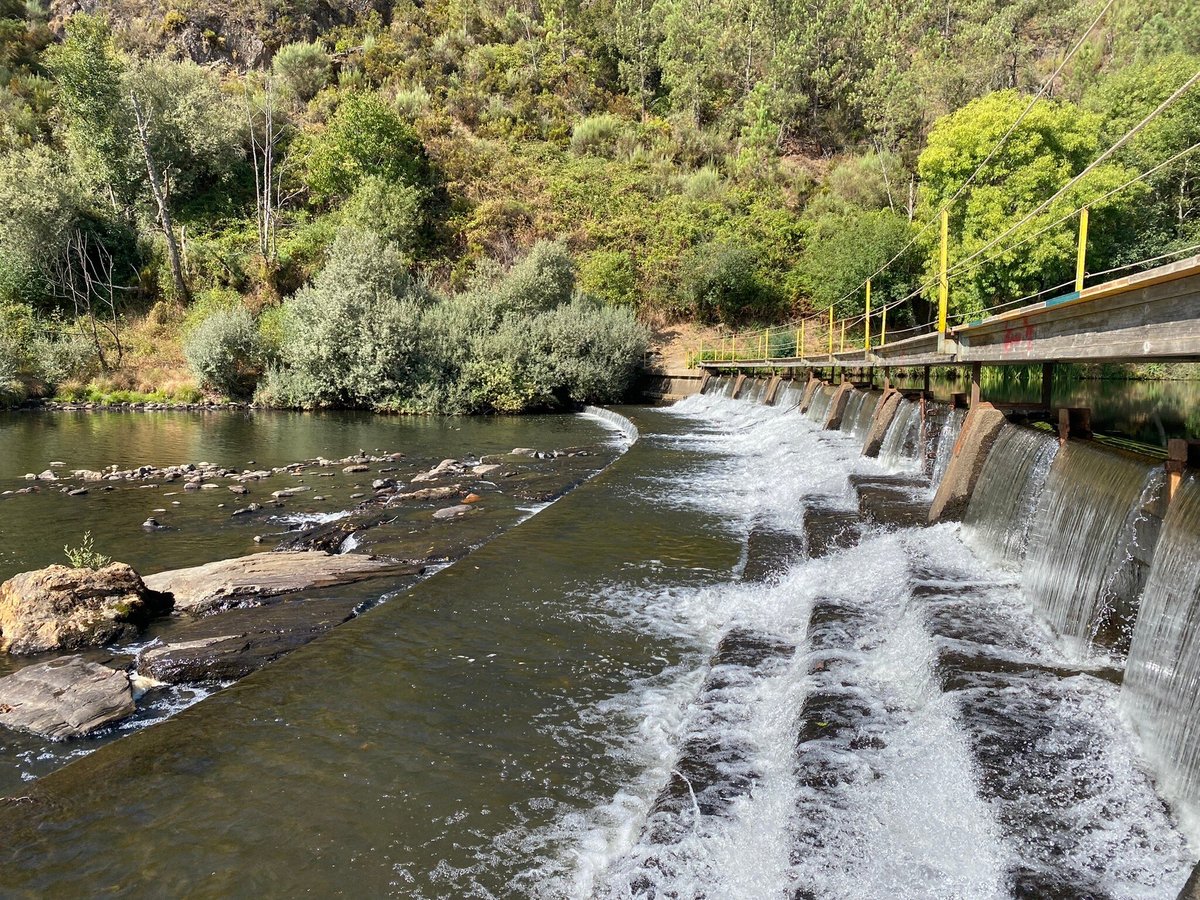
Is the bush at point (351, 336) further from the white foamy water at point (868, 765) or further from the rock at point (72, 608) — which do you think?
the white foamy water at point (868, 765)

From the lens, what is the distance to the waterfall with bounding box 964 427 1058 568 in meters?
7.20

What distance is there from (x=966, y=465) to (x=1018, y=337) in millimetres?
1584

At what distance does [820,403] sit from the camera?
1883 centimetres

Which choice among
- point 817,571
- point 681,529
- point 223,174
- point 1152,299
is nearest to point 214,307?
point 223,174

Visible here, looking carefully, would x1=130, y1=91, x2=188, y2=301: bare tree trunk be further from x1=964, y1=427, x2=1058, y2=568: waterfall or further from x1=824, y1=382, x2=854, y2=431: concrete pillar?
x1=964, y1=427, x2=1058, y2=568: waterfall

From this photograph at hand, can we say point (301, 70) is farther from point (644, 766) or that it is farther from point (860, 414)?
point (644, 766)

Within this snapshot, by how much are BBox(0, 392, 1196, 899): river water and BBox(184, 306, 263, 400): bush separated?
1132 inches

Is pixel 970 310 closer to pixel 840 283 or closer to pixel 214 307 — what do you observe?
pixel 840 283

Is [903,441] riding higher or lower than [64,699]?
higher

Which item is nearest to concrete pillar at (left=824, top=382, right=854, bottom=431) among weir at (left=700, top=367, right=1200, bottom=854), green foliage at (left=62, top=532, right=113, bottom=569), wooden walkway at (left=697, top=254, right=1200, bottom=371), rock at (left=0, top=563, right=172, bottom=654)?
wooden walkway at (left=697, top=254, right=1200, bottom=371)

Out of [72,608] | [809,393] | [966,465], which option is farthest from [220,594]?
[809,393]

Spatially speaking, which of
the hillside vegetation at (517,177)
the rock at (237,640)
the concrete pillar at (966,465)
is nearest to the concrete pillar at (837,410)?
the concrete pillar at (966,465)

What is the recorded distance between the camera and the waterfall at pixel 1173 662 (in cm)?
363

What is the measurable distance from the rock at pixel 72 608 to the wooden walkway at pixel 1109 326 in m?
8.73
